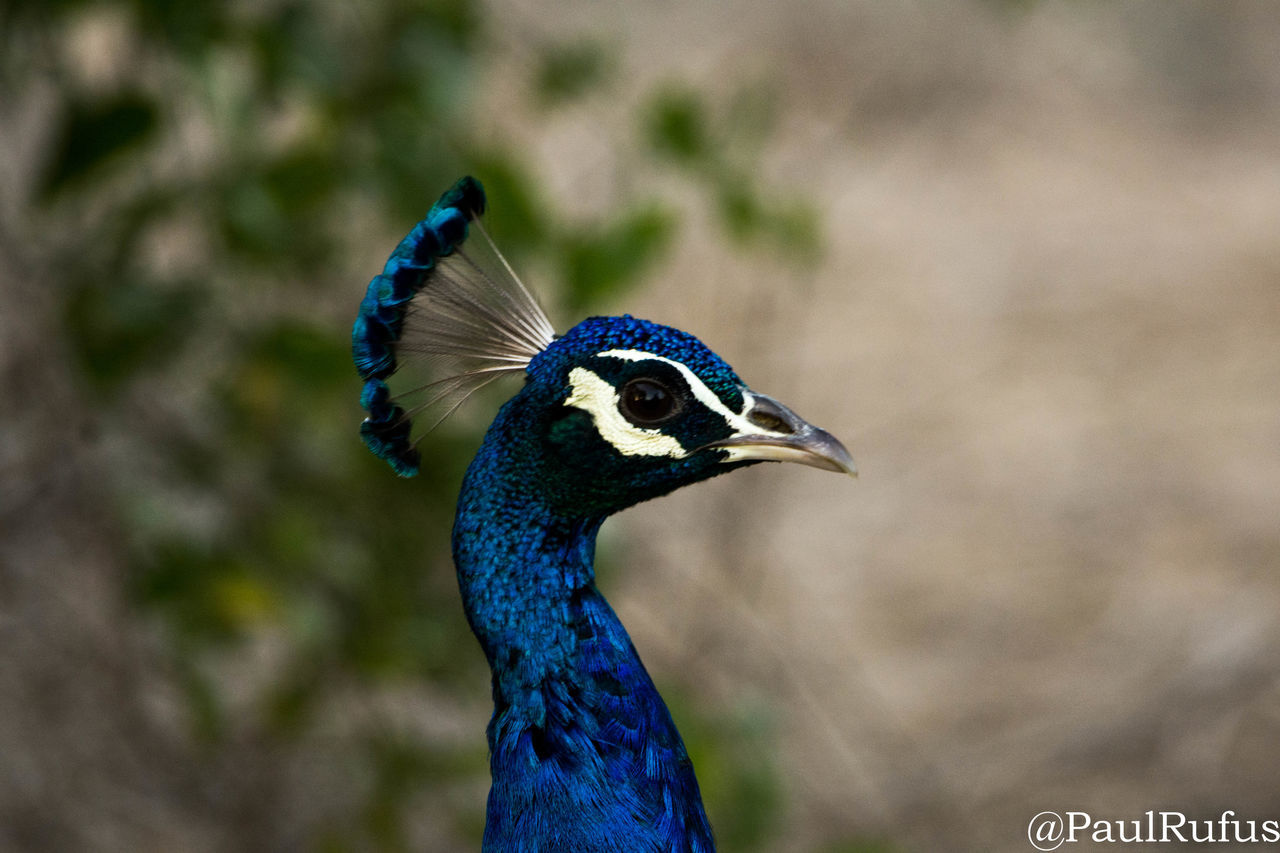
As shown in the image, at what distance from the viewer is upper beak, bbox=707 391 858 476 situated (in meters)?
0.72

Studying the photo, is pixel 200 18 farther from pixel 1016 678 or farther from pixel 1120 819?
pixel 1016 678

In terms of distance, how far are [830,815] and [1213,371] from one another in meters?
2.18

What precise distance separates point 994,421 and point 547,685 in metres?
2.90

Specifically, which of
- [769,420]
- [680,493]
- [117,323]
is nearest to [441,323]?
[769,420]

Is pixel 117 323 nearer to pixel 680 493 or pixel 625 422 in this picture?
pixel 625 422

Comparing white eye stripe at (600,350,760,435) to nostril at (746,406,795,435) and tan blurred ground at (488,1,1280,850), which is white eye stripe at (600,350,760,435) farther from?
tan blurred ground at (488,1,1280,850)

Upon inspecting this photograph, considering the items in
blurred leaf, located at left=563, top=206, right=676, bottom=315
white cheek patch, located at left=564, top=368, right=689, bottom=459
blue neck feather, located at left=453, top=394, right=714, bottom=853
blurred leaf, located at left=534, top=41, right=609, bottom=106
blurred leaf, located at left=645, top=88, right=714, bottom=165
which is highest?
blurred leaf, located at left=534, top=41, right=609, bottom=106

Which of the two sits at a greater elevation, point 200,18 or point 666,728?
point 200,18

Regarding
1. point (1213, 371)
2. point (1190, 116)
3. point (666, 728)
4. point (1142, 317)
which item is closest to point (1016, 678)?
point (1213, 371)

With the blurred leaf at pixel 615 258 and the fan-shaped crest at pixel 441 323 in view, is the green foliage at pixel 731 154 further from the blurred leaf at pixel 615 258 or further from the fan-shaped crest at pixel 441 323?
the fan-shaped crest at pixel 441 323

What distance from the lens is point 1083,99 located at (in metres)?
5.45

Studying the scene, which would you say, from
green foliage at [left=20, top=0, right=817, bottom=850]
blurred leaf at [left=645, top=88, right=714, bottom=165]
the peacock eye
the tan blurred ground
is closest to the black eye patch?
the peacock eye

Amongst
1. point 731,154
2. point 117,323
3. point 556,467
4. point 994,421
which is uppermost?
point 994,421

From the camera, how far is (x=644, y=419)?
2.38 feet
